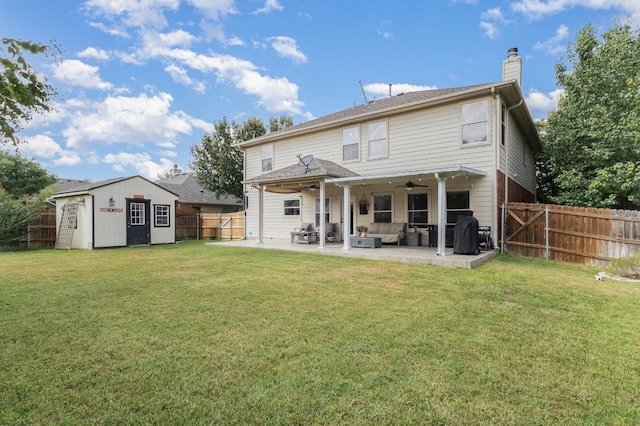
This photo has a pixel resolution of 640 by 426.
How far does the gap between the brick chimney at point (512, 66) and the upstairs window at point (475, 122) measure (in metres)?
2.60

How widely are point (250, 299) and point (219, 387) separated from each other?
2.40m

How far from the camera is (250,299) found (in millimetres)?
4770

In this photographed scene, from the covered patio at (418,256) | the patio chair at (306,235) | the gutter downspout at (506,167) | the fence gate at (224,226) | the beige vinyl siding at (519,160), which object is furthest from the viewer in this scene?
the fence gate at (224,226)

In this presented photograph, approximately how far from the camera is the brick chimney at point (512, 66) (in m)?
11.0

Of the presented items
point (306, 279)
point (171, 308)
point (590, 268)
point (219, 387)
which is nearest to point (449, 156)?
point (590, 268)

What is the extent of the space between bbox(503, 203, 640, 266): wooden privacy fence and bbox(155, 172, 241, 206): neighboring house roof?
20.3 metres

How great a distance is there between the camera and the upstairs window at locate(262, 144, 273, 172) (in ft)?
49.7

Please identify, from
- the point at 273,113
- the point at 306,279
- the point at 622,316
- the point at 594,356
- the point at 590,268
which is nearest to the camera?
the point at 594,356

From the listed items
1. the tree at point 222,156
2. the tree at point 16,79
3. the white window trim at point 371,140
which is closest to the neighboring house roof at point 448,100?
the white window trim at point 371,140

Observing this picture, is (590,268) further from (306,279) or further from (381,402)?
(381,402)

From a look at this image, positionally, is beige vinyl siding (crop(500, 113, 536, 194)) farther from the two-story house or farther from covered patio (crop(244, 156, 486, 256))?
covered patio (crop(244, 156, 486, 256))

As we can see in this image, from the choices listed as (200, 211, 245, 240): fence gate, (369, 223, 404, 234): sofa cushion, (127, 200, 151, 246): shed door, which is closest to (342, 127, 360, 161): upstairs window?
(369, 223, 404, 234): sofa cushion

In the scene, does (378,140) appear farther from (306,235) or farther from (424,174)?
(306,235)

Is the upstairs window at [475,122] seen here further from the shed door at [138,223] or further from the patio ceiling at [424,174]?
the shed door at [138,223]
